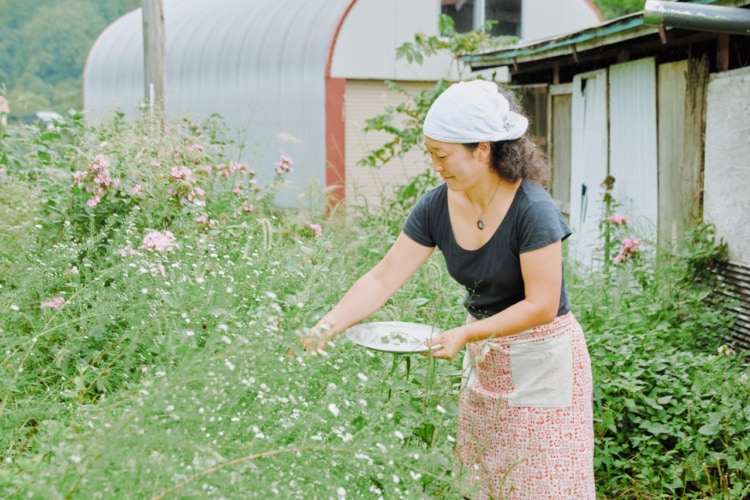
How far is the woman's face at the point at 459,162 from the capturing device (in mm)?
3170

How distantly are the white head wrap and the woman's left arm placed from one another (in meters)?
0.39

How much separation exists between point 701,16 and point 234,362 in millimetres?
4160

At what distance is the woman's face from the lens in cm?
317

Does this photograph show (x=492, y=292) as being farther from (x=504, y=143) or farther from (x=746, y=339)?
(x=746, y=339)

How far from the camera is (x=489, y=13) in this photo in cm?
1492

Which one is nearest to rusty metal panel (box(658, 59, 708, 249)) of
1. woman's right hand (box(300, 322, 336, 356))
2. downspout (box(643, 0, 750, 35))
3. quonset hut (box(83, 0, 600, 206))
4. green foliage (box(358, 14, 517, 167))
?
downspout (box(643, 0, 750, 35))

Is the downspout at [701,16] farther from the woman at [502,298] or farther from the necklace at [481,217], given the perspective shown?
the necklace at [481,217]

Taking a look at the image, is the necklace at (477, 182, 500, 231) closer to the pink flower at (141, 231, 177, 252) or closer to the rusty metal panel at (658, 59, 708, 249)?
the pink flower at (141, 231, 177, 252)

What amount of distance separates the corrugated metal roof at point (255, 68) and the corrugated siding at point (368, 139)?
17.3 inches

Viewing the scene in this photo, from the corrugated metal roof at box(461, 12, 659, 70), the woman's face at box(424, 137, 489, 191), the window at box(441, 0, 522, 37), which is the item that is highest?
the window at box(441, 0, 522, 37)

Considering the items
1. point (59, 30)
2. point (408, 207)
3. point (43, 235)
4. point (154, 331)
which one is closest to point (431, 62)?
point (408, 207)

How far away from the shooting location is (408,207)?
946cm

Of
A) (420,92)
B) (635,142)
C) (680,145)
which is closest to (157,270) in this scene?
(680,145)

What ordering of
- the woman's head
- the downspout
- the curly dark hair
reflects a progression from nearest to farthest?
the woman's head, the curly dark hair, the downspout
